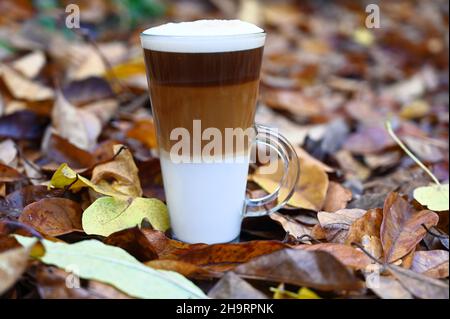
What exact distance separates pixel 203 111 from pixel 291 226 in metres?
0.26

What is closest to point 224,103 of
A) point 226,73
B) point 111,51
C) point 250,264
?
point 226,73

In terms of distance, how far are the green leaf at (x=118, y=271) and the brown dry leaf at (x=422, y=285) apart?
254 mm

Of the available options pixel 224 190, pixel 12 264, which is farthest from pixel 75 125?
pixel 12 264

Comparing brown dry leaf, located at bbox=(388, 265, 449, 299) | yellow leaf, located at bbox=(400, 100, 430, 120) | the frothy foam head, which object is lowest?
yellow leaf, located at bbox=(400, 100, 430, 120)

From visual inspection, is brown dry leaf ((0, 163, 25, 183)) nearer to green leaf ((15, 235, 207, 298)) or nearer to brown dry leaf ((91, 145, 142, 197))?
brown dry leaf ((91, 145, 142, 197))

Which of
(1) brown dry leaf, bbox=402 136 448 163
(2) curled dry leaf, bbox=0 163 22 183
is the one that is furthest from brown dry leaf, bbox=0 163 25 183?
(1) brown dry leaf, bbox=402 136 448 163

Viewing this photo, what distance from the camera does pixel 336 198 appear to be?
3.05 feet

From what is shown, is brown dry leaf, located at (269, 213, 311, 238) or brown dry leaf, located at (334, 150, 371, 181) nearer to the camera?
brown dry leaf, located at (269, 213, 311, 238)

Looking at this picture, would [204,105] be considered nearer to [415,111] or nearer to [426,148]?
[426,148]

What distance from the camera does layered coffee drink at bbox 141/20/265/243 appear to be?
25.7 inches

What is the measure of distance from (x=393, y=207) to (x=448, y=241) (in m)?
0.09

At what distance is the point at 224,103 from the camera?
0.69 m

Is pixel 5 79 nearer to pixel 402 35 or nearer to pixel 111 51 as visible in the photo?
pixel 111 51

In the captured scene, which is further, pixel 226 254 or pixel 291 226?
pixel 291 226
